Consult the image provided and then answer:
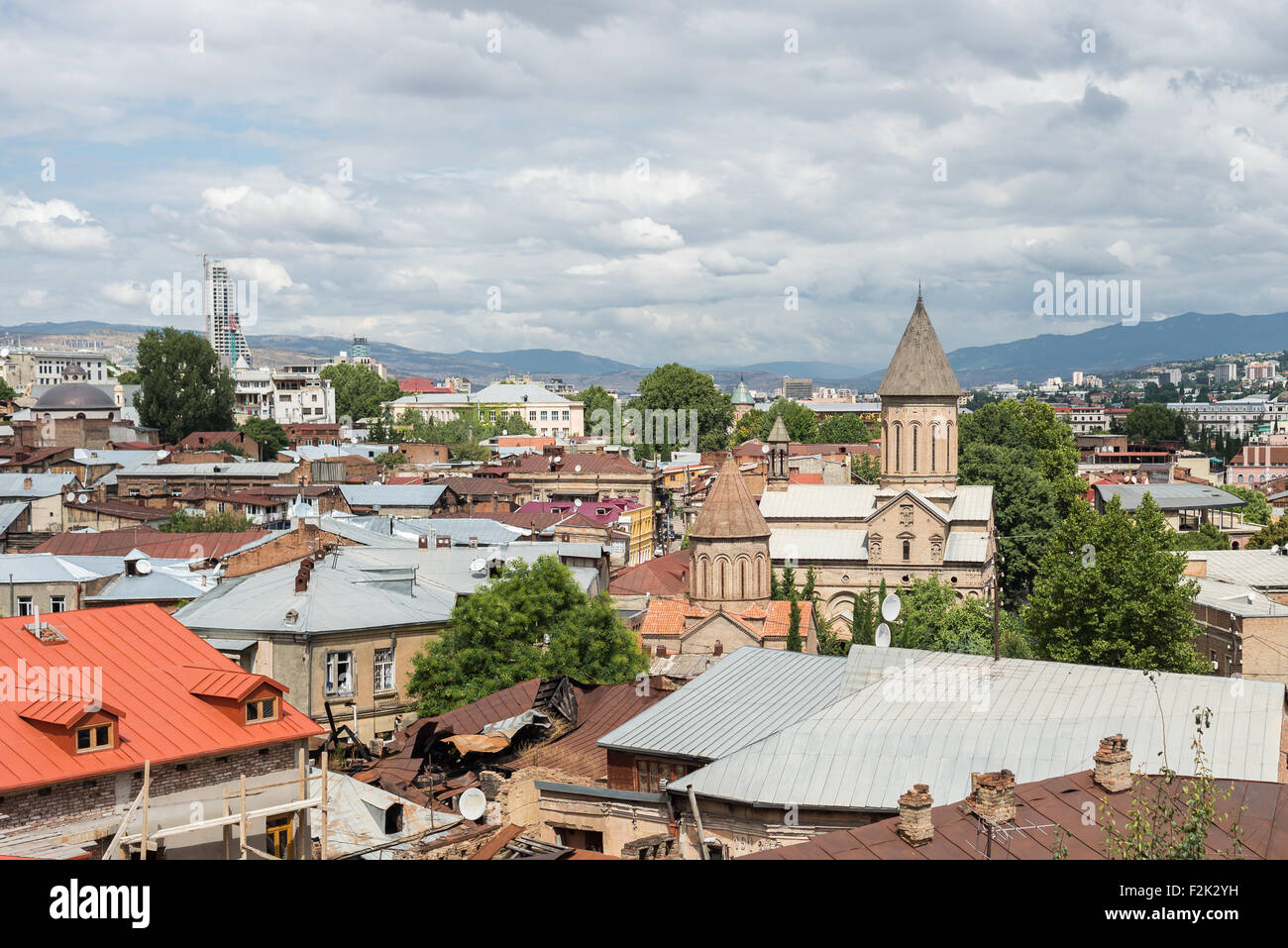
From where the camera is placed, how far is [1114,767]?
40.9 feet

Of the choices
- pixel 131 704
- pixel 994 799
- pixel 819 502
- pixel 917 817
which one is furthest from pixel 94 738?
pixel 819 502

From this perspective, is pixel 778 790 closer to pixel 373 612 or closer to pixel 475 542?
pixel 373 612

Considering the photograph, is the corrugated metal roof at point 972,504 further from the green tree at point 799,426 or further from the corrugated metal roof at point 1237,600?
the green tree at point 799,426

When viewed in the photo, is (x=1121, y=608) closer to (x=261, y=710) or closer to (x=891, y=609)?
(x=891, y=609)

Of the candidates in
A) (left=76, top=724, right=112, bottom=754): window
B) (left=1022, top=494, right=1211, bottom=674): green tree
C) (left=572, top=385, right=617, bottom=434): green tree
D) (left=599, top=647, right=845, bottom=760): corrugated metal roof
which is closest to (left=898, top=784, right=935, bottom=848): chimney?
(left=599, top=647, right=845, bottom=760): corrugated metal roof

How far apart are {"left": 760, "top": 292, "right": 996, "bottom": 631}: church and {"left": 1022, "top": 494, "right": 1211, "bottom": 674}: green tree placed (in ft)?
41.7

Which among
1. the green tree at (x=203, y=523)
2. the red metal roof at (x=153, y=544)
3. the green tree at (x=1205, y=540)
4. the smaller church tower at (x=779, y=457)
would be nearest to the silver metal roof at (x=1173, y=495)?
the green tree at (x=1205, y=540)

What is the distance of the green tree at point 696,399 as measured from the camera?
376 ft

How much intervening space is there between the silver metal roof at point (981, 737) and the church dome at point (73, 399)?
80.6 meters

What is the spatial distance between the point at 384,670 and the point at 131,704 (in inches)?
409

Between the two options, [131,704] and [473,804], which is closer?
[473,804]
